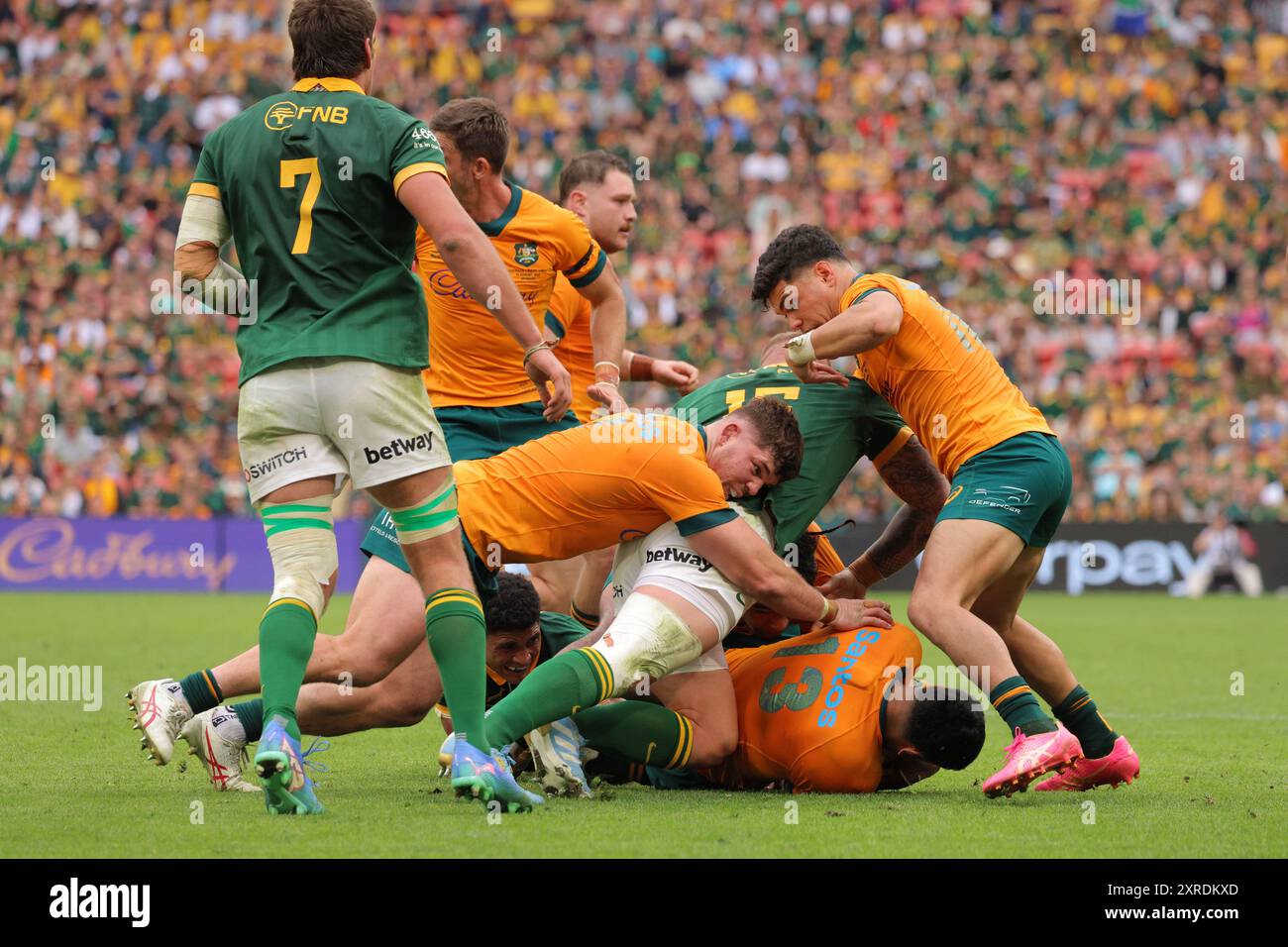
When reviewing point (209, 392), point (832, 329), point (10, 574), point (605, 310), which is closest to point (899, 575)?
point (209, 392)

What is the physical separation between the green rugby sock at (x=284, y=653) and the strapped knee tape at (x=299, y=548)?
2.1 inches

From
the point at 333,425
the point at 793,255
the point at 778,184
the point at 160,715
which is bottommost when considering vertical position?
the point at 160,715

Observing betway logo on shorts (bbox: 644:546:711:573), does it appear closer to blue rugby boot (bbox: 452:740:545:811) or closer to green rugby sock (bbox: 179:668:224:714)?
blue rugby boot (bbox: 452:740:545:811)

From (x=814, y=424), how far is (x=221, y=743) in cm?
240

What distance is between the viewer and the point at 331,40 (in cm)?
511

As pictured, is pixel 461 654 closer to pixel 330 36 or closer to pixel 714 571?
pixel 714 571

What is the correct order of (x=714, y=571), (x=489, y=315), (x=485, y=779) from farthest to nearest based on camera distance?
1. (x=489, y=315)
2. (x=714, y=571)
3. (x=485, y=779)

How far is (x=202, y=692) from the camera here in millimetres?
5660

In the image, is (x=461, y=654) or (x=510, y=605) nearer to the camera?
(x=461, y=654)

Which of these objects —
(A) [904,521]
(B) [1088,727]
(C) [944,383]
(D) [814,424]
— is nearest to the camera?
(B) [1088,727]

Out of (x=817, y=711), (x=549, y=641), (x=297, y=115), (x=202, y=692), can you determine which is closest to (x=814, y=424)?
(x=817, y=711)

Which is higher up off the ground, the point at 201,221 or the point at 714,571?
the point at 201,221

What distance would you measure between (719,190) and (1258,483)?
804 cm

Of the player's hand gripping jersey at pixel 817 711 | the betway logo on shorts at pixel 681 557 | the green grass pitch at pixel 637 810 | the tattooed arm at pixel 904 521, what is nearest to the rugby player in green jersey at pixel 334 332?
the green grass pitch at pixel 637 810
